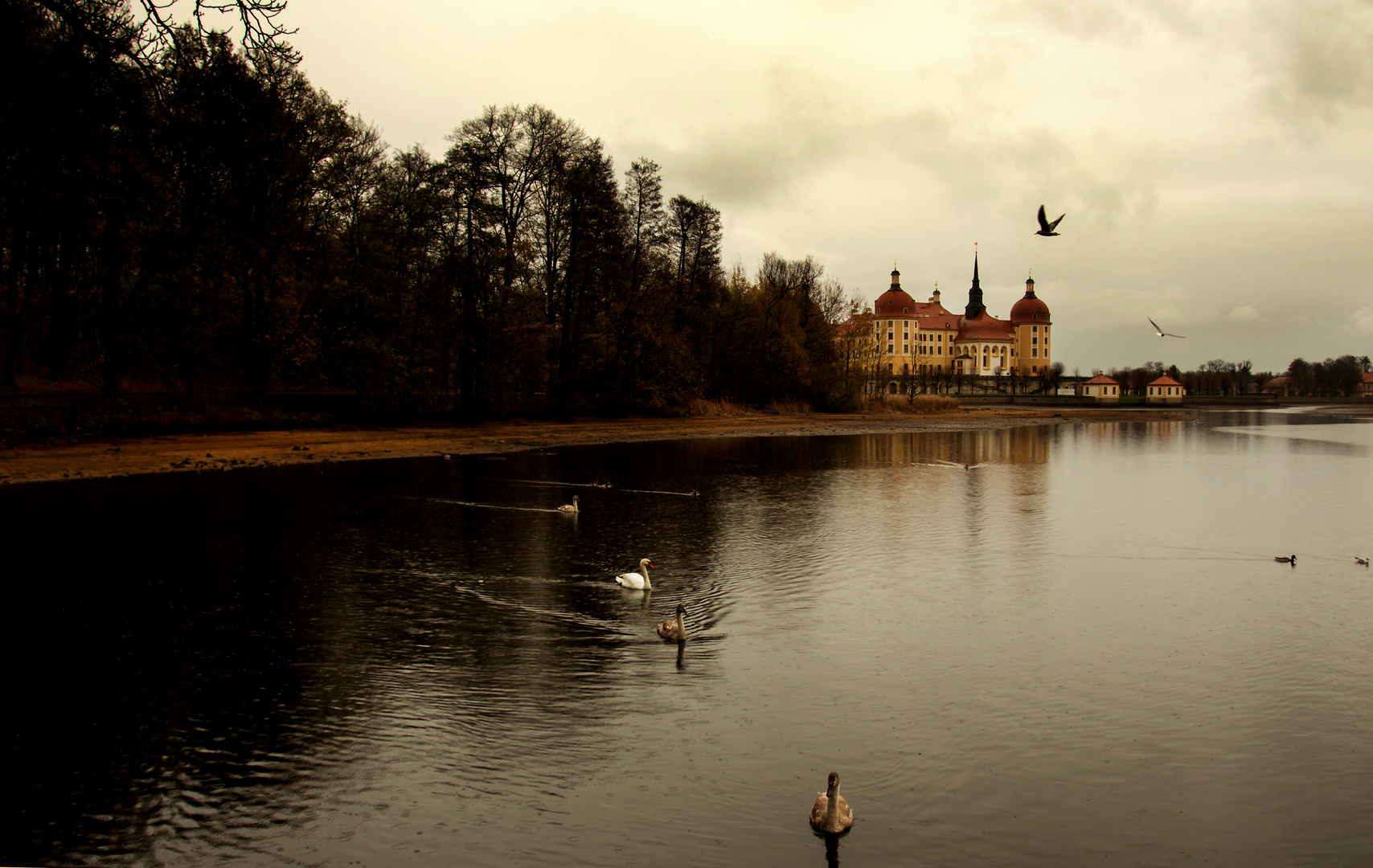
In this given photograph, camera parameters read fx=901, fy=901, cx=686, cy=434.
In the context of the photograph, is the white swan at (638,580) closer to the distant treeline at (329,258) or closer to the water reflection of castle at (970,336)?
the distant treeline at (329,258)

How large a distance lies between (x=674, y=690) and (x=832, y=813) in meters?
3.10

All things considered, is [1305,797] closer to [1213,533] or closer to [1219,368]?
[1213,533]

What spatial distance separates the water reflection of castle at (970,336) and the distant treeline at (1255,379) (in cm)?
1858

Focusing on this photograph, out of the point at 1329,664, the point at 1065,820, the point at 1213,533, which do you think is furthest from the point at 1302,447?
the point at 1065,820

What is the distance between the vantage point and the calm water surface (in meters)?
7.01

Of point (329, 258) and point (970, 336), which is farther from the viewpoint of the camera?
point (970, 336)

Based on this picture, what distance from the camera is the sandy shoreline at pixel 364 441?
1102 inches

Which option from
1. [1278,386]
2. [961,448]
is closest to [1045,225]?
[961,448]

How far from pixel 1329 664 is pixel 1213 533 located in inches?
393

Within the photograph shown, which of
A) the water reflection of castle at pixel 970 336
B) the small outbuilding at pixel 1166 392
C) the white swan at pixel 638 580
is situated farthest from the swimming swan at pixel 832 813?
the water reflection of castle at pixel 970 336

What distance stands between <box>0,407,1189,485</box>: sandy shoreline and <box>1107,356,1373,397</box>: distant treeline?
400ft

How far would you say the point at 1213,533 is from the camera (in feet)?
66.7

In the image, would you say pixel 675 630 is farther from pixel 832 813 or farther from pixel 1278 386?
pixel 1278 386

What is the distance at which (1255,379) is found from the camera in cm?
18075
